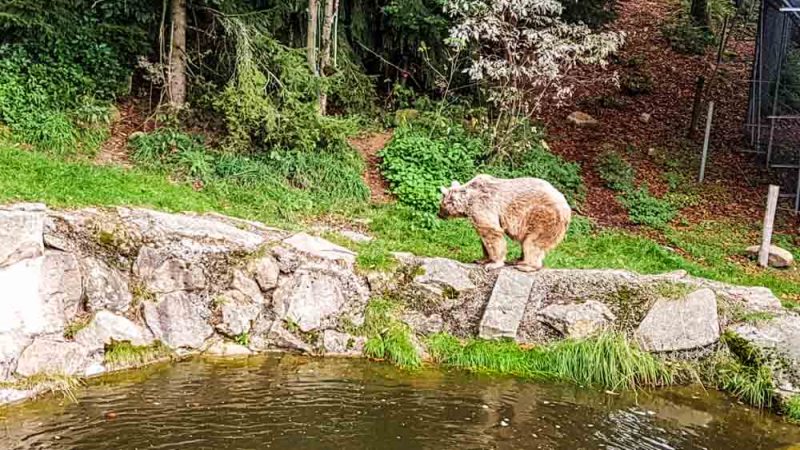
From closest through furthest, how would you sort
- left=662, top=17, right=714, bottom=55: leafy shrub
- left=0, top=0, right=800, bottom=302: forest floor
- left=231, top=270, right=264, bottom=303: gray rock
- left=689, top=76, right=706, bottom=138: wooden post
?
1. left=231, top=270, right=264, bottom=303: gray rock
2. left=0, top=0, right=800, bottom=302: forest floor
3. left=689, top=76, right=706, bottom=138: wooden post
4. left=662, top=17, right=714, bottom=55: leafy shrub

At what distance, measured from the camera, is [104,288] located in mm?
7125

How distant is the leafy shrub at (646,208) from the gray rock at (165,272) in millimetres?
7668

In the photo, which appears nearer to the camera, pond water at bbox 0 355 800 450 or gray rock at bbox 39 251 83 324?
pond water at bbox 0 355 800 450

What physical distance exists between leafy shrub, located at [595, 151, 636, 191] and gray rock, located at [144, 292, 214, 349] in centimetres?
845

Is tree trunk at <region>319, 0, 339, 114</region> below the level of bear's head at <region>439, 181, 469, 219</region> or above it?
above

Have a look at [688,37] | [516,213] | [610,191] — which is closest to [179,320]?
[516,213]

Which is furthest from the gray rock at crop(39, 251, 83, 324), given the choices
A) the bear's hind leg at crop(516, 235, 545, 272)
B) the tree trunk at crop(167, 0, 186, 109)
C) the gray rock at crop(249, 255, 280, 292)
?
the tree trunk at crop(167, 0, 186, 109)

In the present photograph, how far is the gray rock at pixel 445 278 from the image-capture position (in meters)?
7.82

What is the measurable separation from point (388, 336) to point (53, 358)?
3.16m

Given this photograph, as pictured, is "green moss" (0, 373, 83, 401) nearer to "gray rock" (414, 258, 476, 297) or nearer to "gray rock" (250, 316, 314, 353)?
"gray rock" (250, 316, 314, 353)

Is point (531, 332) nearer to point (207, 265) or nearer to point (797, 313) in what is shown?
point (797, 313)

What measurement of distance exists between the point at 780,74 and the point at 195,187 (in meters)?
10.7

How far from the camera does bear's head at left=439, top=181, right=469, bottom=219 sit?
8.00 metres

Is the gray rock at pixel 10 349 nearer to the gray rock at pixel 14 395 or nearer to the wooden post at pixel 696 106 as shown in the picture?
the gray rock at pixel 14 395
